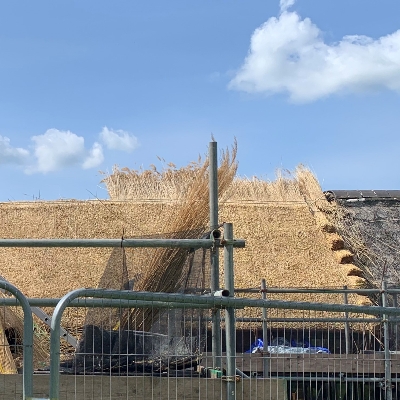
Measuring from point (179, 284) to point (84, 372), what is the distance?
146cm

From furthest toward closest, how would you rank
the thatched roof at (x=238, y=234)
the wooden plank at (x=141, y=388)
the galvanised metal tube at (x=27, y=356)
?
the thatched roof at (x=238, y=234)
the wooden plank at (x=141, y=388)
the galvanised metal tube at (x=27, y=356)

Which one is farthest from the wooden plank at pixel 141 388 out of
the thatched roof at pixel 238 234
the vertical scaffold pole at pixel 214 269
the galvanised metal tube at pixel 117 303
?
the thatched roof at pixel 238 234

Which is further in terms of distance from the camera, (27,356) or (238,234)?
(238,234)

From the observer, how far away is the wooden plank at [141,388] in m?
5.12

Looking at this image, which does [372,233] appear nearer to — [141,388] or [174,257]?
[174,257]

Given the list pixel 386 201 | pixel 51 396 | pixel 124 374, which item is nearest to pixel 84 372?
pixel 124 374

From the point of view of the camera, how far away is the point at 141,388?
203 inches

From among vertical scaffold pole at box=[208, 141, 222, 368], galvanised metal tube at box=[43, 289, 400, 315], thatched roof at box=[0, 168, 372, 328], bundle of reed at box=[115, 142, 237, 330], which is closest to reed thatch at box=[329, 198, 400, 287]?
thatched roof at box=[0, 168, 372, 328]

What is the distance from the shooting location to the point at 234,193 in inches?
716

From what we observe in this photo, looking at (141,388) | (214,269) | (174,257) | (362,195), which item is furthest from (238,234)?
(141,388)

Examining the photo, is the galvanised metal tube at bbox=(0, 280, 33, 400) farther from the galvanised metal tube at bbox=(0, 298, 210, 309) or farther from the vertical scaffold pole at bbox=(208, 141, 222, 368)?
the vertical scaffold pole at bbox=(208, 141, 222, 368)

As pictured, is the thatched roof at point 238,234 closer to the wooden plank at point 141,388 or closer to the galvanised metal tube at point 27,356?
the wooden plank at point 141,388

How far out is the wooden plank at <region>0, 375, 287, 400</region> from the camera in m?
5.12

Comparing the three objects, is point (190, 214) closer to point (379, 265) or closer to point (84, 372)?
point (84, 372)
